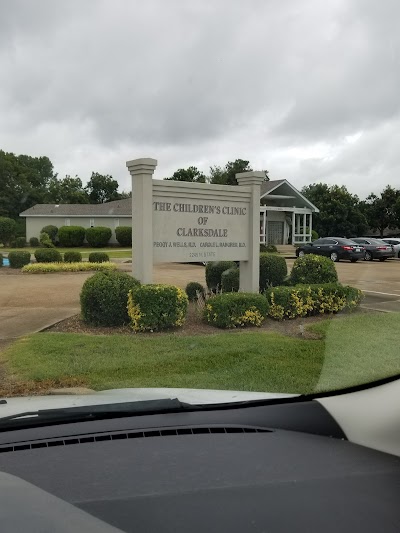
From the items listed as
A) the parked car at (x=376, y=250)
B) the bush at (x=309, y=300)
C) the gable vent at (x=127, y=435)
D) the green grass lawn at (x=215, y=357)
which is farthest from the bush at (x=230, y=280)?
the gable vent at (x=127, y=435)

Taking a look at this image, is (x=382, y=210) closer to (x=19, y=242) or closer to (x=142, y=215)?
(x=142, y=215)

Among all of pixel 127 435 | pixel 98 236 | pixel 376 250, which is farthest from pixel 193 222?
pixel 98 236

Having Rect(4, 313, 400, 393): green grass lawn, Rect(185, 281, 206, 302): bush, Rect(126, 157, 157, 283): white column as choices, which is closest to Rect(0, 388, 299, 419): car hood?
Rect(4, 313, 400, 393): green grass lawn

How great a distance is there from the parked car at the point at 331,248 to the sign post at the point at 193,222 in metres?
1.47

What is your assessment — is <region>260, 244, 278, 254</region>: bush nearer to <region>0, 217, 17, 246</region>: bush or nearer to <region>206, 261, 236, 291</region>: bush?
<region>206, 261, 236, 291</region>: bush

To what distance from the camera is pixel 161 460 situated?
2.06 m

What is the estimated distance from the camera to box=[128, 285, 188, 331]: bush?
8.04 metres

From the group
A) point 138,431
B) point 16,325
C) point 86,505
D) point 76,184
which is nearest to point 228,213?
point 16,325

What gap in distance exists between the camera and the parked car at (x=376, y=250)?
12.3 meters

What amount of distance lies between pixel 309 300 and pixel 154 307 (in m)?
2.63

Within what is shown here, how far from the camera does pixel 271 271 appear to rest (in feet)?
35.0

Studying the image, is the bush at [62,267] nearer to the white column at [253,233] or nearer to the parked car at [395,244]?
the parked car at [395,244]

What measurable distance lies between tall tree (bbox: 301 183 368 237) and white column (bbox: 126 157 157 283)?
2.40m

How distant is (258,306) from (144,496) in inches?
270
